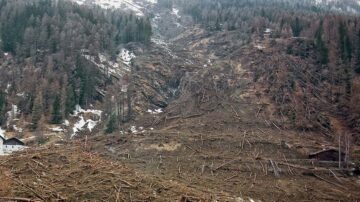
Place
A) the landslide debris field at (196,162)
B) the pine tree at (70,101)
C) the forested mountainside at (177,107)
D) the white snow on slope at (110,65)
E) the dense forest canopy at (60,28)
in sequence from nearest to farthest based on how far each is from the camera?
the landslide debris field at (196,162) < the forested mountainside at (177,107) < the pine tree at (70,101) < the white snow on slope at (110,65) < the dense forest canopy at (60,28)

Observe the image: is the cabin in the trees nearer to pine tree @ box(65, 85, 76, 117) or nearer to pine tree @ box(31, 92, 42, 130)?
pine tree @ box(31, 92, 42, 130)

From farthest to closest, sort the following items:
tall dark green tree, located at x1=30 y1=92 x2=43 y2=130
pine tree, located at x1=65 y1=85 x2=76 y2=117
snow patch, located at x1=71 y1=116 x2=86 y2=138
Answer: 1. pine tree, located at x1=65 y1=85 x2=76 y2=117
2. tall dark green tree, located at x1=30 y1=92 x2=43 y2=130
3. snow patch, located at x1=71 y1=116 x2=86 y2=138

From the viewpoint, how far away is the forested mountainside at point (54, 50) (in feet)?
281

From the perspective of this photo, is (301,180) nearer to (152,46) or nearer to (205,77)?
(205,77)

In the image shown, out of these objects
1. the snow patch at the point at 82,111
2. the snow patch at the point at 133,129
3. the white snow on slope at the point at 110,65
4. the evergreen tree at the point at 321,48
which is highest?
the evergreen tree at the point at 321,48

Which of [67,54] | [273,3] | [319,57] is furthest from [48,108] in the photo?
[273,3]

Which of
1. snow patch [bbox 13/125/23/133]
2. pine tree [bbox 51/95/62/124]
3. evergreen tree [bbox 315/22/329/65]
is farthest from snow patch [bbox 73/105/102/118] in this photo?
evergreen tree [bbox 315/22/329/65]

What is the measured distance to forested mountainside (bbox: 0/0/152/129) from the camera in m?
85.5

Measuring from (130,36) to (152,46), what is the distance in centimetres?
734

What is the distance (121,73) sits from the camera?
10494 centimetres

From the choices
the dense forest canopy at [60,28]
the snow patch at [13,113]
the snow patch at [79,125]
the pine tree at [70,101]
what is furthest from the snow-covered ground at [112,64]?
the snow patch at [13,113]

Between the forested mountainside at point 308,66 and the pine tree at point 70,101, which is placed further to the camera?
the pine tree at point 70,101

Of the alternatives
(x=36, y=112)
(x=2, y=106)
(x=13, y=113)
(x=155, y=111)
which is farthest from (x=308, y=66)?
(x=2, y=106)

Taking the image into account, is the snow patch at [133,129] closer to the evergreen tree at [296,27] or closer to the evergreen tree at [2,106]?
the evergreen tree at [2,106]
